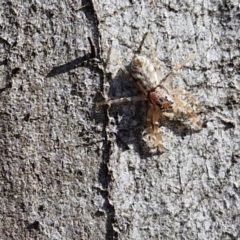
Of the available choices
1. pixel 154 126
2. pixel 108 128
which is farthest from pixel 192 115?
pixel 108 128

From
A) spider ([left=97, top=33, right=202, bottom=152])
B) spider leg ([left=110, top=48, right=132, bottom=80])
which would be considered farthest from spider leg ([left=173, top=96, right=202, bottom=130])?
spider leg ([left=110, top=48, right=132, bottom=80])

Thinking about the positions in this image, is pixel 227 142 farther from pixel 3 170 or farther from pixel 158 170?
pixel 3 170

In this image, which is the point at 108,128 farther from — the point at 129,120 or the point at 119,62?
the point at 119,62

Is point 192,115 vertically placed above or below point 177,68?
below

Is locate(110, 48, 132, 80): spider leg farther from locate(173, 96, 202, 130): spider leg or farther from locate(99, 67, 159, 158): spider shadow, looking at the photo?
locate(173, 96, 202, 130): spider leg

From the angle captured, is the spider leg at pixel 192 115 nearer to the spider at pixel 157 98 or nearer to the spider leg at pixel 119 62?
the spider at pixel 157 98
